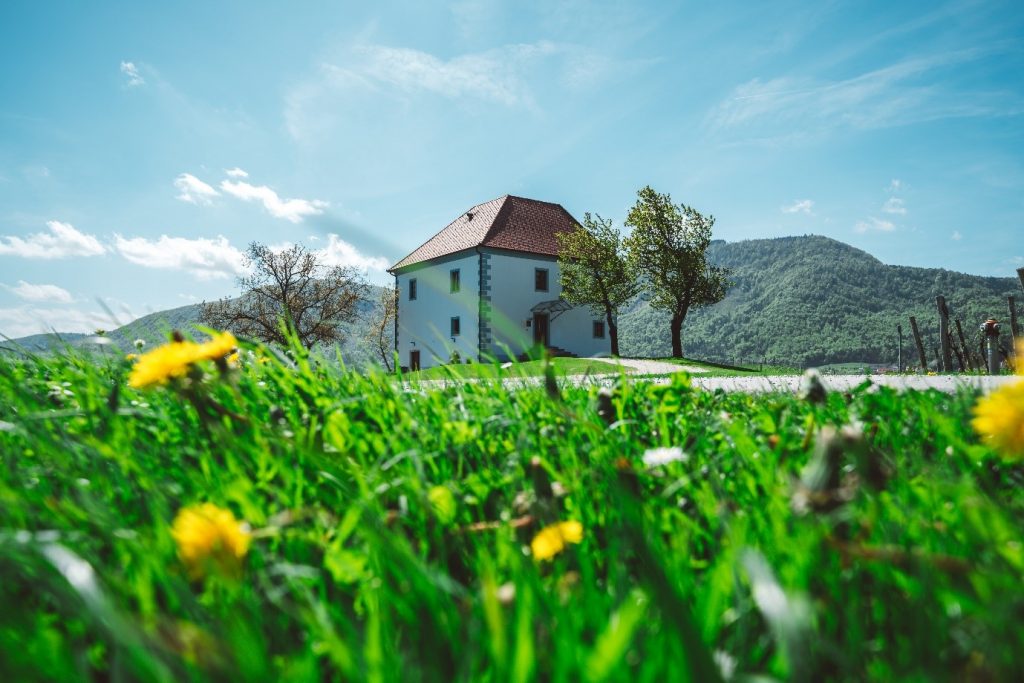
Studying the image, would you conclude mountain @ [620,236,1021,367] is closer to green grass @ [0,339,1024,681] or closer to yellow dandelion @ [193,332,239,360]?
green grass @ [0,339,1024,681]

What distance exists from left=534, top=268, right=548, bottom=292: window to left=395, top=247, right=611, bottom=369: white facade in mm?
90

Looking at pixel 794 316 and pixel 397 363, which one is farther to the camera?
pixel 794 316

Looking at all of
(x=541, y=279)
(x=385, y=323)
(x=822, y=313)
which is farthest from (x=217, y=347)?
(x=822, y=313)

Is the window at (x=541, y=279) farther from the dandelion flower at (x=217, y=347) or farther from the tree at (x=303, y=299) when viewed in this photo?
the dandelion flower at (x=217, y=347)

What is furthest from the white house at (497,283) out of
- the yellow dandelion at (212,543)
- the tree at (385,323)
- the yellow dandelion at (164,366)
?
the yellow dandelion at (212,543)

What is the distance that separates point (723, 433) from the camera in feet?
6.32

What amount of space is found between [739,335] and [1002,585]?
291ft

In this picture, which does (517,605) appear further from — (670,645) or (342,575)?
(342,575)

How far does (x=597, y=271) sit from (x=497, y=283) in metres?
5.68

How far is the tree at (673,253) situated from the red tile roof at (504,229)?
551 cm

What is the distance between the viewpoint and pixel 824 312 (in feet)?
280

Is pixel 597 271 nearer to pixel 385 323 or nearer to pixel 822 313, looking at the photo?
pixel 385 323

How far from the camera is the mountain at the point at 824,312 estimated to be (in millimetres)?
74188

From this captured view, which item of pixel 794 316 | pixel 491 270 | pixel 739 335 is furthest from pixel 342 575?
pixel 794 316
